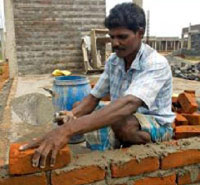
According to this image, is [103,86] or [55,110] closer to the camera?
[103,86]

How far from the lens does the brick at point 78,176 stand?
5.16ft

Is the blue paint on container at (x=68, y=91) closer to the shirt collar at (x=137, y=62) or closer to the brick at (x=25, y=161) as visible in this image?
the shirt collar at (x=137, y=62)

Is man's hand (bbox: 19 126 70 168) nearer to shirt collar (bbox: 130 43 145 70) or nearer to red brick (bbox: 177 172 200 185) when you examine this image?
shirt collar (bbox: 130 43 145 70)

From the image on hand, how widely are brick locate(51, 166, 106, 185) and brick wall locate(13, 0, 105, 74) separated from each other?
800 centimetres

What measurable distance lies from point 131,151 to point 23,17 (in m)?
8.21

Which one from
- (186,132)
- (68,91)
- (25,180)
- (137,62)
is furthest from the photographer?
(68,91)

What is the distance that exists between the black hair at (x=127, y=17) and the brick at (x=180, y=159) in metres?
0.89

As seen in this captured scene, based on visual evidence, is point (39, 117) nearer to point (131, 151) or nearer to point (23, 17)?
point (131, 151)

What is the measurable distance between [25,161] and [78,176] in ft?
1.09

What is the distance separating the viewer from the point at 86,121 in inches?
60.2

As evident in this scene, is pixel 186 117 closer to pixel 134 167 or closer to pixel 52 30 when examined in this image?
pixel 134 167

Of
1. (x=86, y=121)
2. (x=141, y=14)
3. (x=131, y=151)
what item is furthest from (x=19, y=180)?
(x=141, y=14)

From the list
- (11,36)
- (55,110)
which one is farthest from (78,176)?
(11,36)

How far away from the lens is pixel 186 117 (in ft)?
8.02
